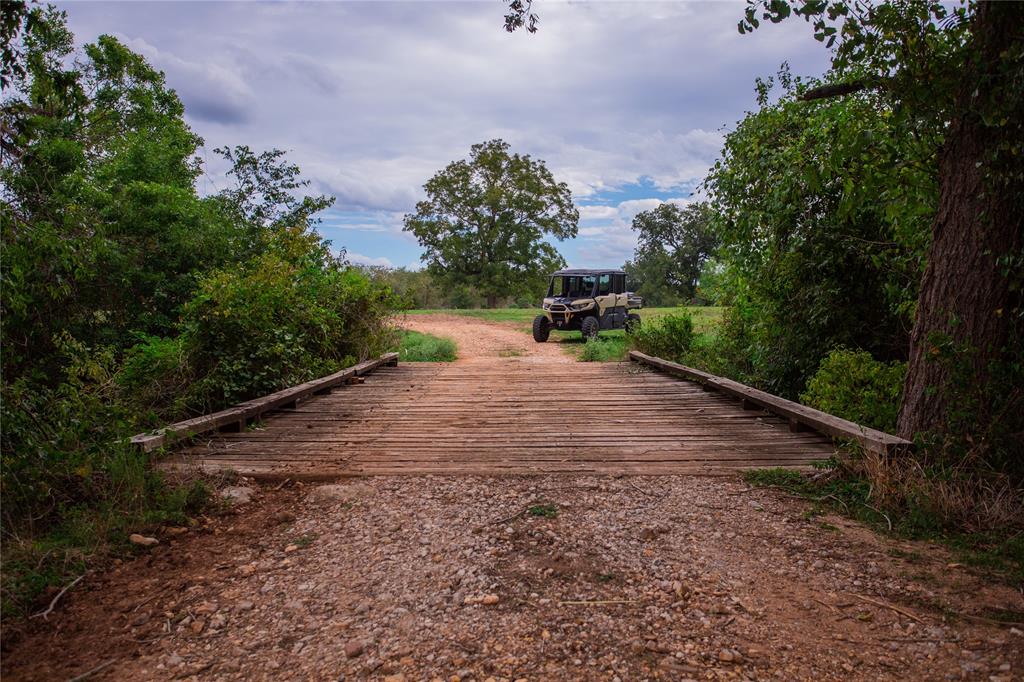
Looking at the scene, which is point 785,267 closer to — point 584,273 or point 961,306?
point 961,306

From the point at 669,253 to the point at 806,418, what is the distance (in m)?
49.7

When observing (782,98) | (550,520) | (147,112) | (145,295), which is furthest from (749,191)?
(147,112)

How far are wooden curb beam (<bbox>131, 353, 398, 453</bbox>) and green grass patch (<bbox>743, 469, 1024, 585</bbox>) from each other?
435 centimetres

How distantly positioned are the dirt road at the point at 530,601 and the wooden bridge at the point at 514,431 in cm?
84

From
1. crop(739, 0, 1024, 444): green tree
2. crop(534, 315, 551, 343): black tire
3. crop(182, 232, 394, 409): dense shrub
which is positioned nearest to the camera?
crop(739, 0, 1024, 444): green tree

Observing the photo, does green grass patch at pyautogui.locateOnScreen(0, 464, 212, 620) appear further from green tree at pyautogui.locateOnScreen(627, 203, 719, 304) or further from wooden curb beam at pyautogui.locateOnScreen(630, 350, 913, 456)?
green tree at pyautogui.locateOnScreen(627, 203, 719, 304)

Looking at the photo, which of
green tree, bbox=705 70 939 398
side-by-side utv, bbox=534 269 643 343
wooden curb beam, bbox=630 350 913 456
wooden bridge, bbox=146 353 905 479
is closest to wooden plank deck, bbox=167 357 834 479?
wooden bridge, bbox=146 353 905 479

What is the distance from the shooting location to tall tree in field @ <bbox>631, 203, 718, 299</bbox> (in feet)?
164

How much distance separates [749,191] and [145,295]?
34.2 ft

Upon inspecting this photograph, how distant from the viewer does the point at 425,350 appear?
14.4m

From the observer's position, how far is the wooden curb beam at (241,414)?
176 inches

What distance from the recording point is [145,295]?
1116 centimetres

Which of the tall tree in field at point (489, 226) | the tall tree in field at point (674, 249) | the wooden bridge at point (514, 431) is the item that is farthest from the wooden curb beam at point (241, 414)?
the tall tree in field at point (674, 249)

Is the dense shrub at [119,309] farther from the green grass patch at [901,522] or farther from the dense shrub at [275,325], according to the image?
the green grass patch at [901,522]
